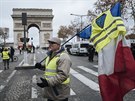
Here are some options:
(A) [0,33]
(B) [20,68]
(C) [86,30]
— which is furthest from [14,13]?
(C) [86,30]

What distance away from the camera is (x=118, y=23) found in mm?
5824

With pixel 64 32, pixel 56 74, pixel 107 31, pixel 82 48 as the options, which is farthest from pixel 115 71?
pixel 64 32

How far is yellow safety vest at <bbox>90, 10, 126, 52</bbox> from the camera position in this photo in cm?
581

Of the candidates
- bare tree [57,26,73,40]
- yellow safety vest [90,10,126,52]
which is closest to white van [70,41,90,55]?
yellow safety vest [90,10,126,52]

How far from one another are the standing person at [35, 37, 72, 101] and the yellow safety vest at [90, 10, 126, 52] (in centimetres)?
55

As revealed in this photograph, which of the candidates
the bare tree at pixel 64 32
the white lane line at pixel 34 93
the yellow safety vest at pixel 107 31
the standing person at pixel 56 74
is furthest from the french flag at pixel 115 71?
the bare tree at pixel 64 32

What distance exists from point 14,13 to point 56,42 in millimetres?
104970

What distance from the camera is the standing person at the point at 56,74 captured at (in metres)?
5.92

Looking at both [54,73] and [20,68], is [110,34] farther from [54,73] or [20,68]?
[20,68]

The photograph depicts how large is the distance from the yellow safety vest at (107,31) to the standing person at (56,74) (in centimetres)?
55

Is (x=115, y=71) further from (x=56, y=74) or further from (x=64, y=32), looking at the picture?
(x=64, y=32)

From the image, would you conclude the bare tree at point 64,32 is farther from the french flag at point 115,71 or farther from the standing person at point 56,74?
the french flag at point 115,71

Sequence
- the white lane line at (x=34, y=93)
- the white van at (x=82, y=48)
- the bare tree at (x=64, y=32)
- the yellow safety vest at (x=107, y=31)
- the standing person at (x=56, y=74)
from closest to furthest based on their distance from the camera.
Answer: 1. the yellow safety vest at (x=107, y=31)
2. the standing person at (x=56, y=74)
3. the white lane line at (x=34, y=93)
4. the white van at (x=82, y=48)
5. the bare tree at (x=64, y=32)

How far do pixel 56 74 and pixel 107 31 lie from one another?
1.07 metres
